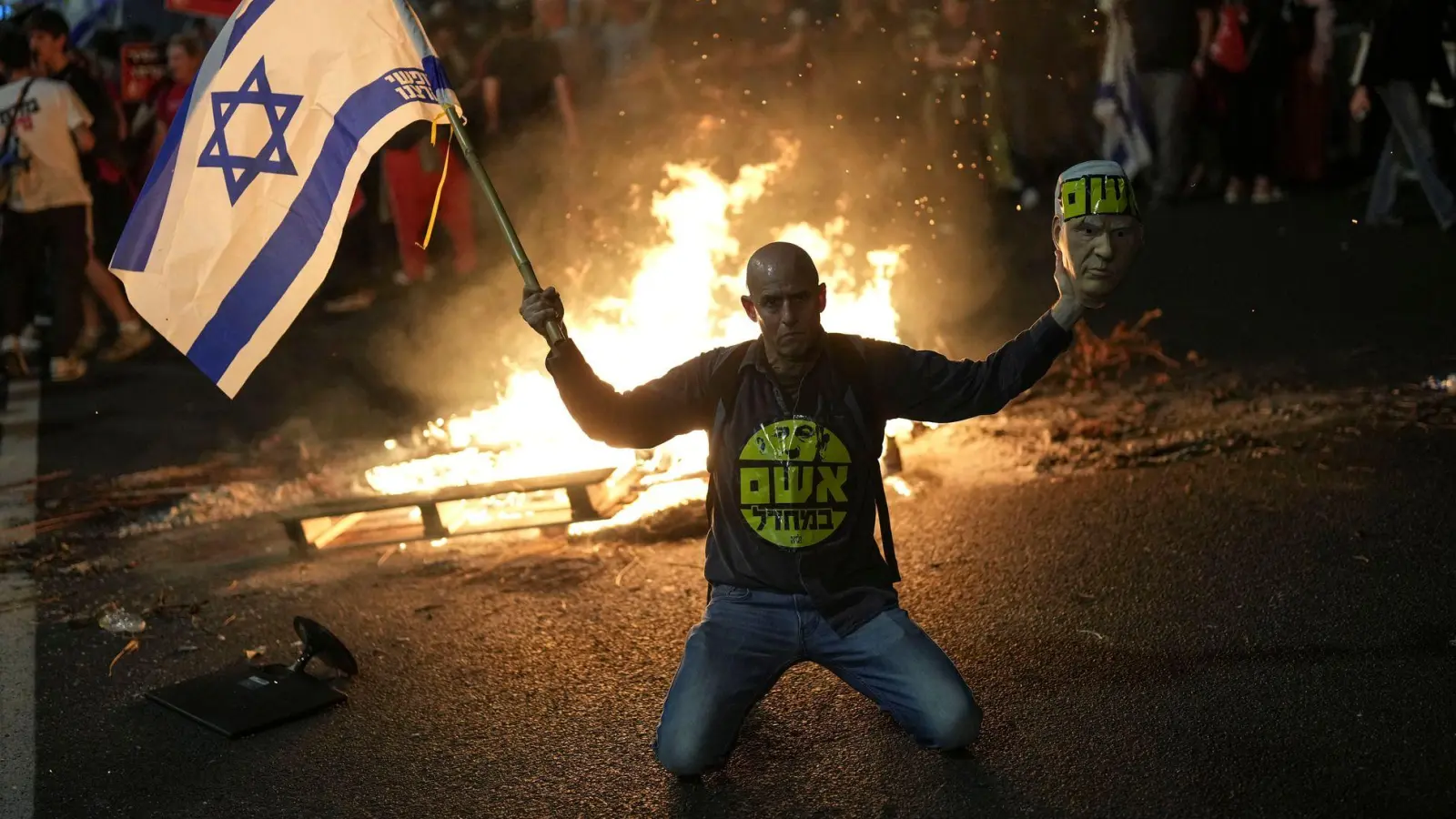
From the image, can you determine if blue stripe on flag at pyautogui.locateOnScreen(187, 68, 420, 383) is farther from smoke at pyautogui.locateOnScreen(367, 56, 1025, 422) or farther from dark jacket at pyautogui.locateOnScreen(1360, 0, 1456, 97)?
dark jacket at pyautogui.locateOnScreen(1360, 0, 1456, 97)

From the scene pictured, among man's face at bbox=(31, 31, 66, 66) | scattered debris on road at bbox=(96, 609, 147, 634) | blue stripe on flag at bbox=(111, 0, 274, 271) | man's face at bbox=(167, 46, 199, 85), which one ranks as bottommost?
scattered debris on road at bbox=(96, 609, 147, 634)

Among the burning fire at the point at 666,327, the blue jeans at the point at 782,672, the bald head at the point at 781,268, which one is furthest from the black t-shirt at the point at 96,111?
the blue jeans at the point at 782,672

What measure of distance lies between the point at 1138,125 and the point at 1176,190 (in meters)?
1.07

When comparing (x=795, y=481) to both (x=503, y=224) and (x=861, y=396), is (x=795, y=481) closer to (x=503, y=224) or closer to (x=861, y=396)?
(x=861, y=396)

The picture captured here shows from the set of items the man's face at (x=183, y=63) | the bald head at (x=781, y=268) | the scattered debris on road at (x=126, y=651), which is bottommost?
the scattered debris on road at (x=126, y=651)

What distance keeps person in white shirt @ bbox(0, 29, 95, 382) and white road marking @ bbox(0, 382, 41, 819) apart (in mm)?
1362

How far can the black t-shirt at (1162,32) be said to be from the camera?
492 inches

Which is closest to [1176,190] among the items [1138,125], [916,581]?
[1138,125]

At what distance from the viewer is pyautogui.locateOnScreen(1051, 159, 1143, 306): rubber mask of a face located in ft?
12.4

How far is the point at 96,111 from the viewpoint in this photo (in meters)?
10.9

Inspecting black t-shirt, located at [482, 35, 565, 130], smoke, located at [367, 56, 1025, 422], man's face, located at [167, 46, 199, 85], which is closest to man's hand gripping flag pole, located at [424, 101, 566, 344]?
smoke, located at [367, 56, 1025, 422]

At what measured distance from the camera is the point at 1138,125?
42.0 ft

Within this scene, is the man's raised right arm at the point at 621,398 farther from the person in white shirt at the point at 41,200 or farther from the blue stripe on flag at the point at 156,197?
the person in white shirt at the point at 41,200

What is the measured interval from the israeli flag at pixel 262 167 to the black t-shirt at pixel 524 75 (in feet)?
20.8
